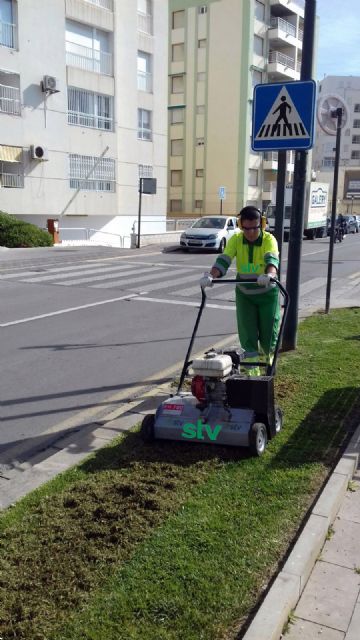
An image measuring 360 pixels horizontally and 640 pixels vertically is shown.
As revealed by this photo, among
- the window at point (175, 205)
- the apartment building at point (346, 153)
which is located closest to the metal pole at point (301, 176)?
the window at point (175, 205)

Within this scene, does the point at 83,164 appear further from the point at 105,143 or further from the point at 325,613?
the point at 325,613

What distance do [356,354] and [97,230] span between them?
23.6m

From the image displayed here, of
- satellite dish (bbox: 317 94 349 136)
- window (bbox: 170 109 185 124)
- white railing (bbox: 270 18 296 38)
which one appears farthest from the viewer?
window (bbox: 170 109 185 124)

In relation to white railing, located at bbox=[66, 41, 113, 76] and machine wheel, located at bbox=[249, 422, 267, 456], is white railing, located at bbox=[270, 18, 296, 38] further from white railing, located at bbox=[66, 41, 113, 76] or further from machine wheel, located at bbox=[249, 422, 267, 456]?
machine wheel, located at bbox=[249, 422, 267, 456]

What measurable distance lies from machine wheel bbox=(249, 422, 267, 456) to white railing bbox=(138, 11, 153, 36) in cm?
3098

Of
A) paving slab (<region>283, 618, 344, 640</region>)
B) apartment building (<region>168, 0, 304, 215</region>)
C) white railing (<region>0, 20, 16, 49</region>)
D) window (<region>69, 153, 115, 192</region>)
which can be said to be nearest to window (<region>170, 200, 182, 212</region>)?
apartment building (<region>168, 0, 304, 215</region>)

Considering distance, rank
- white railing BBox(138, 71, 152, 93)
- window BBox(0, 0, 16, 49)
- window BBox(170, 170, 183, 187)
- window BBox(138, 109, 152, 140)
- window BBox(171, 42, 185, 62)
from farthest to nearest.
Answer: window BBox(170, 170, 183, 187), window BBox(171, 42, 185, 62), window BBox(138, 109, 152, 140), white railing BBox(138, 71, 152, 93), window BBox(0, 0, 16, 49)

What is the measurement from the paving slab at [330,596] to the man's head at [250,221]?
279 centimetres

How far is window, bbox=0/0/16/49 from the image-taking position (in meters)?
23.1

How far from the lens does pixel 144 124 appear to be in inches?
1251

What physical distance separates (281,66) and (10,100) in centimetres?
3028

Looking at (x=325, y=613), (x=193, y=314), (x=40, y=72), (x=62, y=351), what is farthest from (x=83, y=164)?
(x=325, y=613)

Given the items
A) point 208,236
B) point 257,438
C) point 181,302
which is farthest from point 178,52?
point 257,438

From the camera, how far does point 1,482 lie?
3.86 metres
